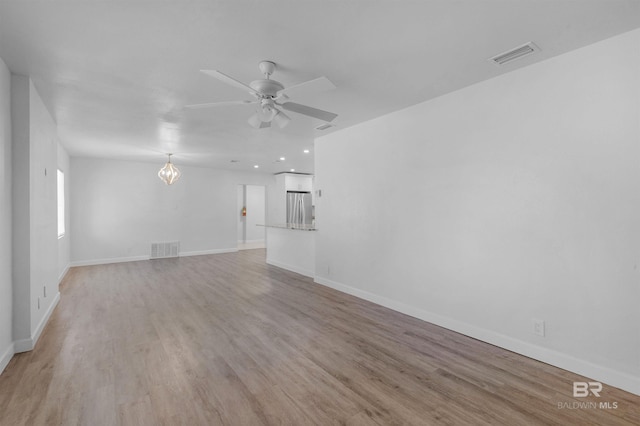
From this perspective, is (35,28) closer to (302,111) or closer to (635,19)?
(302,111)

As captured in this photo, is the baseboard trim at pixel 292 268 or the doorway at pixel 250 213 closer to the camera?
the baseboard trim at pixel 292 268

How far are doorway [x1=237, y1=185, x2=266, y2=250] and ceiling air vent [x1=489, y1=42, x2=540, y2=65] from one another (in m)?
9.48

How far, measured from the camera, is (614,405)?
6.55 ft

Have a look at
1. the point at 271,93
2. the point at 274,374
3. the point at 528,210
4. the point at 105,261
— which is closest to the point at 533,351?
the point at 528,210

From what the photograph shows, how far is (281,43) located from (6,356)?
3.56m

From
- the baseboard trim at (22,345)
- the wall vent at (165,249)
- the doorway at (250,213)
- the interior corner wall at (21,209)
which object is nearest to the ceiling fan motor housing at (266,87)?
the interior corner wall at (21,209)

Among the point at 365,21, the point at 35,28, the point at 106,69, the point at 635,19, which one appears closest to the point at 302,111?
the point at 365,21

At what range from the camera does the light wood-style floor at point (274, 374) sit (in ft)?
6.23

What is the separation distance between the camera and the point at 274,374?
2.37 meters

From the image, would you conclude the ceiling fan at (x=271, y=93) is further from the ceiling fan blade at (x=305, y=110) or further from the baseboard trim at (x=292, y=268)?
the baseboard trim at (x=292, y=268)

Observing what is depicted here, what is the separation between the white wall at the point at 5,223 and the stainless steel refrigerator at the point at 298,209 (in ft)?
24.2

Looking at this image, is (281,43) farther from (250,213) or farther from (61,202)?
(250,213)

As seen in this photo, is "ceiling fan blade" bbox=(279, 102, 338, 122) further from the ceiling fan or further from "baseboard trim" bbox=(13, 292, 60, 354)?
"baseboard trim" bbox=(13, 292, 60, 354)

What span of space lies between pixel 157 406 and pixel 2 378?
149 cm
